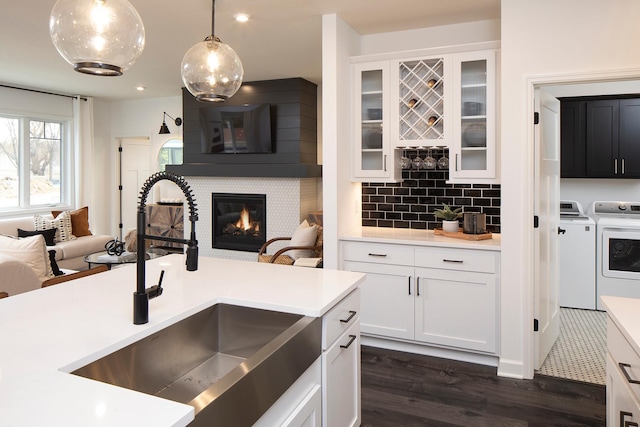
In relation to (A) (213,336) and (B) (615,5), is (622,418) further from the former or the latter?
(B) (615,5)

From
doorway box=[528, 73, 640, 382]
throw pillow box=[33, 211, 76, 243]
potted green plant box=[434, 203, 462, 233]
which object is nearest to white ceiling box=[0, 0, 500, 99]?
doorway box=[528, 73, 640, 382]

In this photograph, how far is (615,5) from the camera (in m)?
2.88

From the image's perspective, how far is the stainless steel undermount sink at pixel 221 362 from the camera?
1167 millimetres

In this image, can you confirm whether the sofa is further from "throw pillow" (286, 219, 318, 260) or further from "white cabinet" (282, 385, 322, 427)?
"white cabinet" (282, 385, 322, 427)

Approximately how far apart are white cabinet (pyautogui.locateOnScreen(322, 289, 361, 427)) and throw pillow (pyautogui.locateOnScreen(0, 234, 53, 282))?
8.32 feet

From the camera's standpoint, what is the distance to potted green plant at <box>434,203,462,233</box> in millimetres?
3771

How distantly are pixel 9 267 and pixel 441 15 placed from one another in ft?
11.6

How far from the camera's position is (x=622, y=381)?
1.62 m

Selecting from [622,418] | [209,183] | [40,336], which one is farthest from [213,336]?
[209,183]

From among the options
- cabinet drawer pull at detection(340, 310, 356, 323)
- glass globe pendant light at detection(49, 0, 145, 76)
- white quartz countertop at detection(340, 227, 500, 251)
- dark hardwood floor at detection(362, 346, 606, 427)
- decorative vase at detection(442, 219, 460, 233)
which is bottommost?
dark hardwood floor at detection(362, 346, 606, 427)

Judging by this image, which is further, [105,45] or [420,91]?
[420,91]

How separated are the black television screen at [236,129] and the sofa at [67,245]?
211 centimetres

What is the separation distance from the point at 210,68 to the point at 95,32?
2.50 ft

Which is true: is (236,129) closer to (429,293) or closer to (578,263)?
(429,293)
